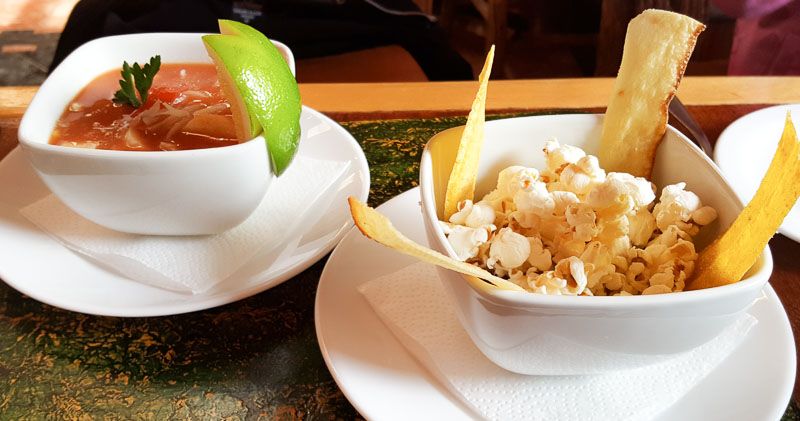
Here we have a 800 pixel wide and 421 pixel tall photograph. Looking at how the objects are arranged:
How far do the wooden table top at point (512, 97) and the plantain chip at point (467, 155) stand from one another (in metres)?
0.55

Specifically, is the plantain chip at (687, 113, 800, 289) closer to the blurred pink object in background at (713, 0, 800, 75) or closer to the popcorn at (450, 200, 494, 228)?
the popcorn at (450, 200, 494, 228)

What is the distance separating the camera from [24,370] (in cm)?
82

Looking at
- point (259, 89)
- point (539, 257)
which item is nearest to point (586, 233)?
point (539, 257)

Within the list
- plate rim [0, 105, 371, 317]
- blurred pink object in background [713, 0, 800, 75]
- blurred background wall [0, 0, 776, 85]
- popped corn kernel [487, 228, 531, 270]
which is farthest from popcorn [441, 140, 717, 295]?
blurred background wall [0, 0, 776, 85]

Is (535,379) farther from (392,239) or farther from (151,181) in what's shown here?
(151,181)

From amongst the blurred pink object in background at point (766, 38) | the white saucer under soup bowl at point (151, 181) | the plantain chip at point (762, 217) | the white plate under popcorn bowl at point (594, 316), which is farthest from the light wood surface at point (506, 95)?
the blurred pink object in background at point (766, 38)

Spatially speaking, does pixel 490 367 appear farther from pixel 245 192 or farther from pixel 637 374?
pixel 245 192

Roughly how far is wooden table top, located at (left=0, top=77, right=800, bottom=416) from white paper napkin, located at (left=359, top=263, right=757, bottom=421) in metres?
0.61

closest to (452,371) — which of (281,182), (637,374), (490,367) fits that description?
(490,367)

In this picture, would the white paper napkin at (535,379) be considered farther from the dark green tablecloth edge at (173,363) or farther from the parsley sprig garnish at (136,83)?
the parsley sprig garnish at (136,83)

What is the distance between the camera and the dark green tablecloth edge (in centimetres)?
78

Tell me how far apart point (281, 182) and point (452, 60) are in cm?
122

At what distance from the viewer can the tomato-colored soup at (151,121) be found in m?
0.95

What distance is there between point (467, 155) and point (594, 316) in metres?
0.25
